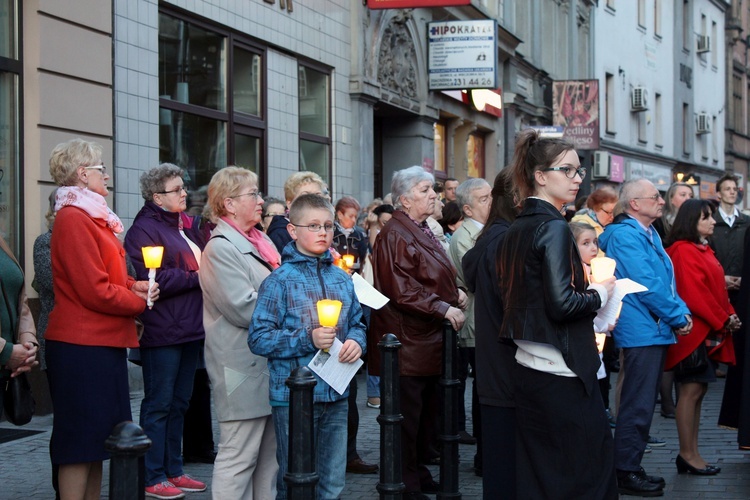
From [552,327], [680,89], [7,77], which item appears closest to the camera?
[552,327]

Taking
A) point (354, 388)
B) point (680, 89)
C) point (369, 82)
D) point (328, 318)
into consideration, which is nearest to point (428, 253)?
point (354, 388)

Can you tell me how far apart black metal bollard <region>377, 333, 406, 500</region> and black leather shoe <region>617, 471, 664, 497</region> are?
2.05 m

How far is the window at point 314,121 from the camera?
51.6ft

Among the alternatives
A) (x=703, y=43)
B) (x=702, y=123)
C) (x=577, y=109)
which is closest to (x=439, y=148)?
(x=577, y=109)

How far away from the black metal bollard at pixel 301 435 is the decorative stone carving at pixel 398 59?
45.8ft

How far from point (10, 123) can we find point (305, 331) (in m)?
5.59

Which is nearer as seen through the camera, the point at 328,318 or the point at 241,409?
the point at 328,318

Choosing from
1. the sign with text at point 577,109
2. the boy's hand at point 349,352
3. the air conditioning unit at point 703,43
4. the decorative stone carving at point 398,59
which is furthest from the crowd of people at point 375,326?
the air conditioning unit at point 703,43

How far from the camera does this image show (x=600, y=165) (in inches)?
1316

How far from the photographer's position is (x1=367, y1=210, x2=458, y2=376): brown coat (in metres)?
6.80

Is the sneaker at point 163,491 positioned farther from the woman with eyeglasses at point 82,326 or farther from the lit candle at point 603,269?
the lit candle at point 603,269

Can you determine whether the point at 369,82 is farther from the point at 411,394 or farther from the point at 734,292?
the point at 411,394

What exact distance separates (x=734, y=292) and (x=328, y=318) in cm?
845

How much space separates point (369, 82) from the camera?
683 inches
